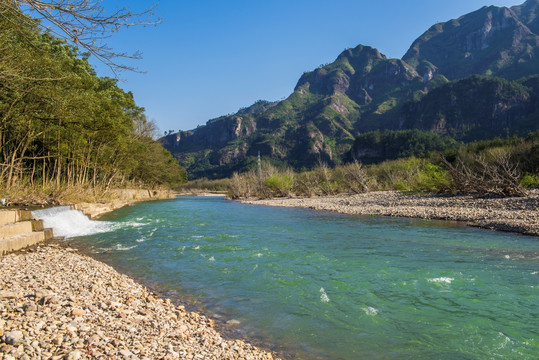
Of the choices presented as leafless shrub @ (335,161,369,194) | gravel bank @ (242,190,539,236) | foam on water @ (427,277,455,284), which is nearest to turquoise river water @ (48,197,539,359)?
foam on water @ (427,277,455,284)

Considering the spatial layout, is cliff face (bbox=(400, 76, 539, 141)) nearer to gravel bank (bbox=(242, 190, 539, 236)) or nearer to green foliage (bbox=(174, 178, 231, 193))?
green foliage (bbox=(174, 178, 231, 193))

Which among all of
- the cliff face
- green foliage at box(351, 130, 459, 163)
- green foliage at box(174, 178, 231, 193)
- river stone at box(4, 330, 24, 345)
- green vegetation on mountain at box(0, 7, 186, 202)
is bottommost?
green foliage at box(174, 178, 231, 193)

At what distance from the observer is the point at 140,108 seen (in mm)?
42125

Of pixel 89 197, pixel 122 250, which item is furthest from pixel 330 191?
pixel 122 250

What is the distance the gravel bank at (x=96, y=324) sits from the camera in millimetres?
3680

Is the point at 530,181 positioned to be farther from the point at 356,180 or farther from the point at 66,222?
the point at 66,222

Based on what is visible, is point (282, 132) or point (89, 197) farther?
point (282, 132)

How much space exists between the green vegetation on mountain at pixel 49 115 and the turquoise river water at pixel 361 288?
5.75m

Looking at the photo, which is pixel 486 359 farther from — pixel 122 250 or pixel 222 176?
pixel 222 176

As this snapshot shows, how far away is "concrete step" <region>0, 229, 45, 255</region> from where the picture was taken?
9847 millimetres

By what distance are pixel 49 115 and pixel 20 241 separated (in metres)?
11.1

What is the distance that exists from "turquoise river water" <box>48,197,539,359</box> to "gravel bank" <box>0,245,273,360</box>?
29.6 inches

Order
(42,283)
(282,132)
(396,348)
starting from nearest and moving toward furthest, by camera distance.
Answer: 1. (396,348)
2. (42,283)
3. (282,132)

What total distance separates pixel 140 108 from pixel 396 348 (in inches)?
1699
